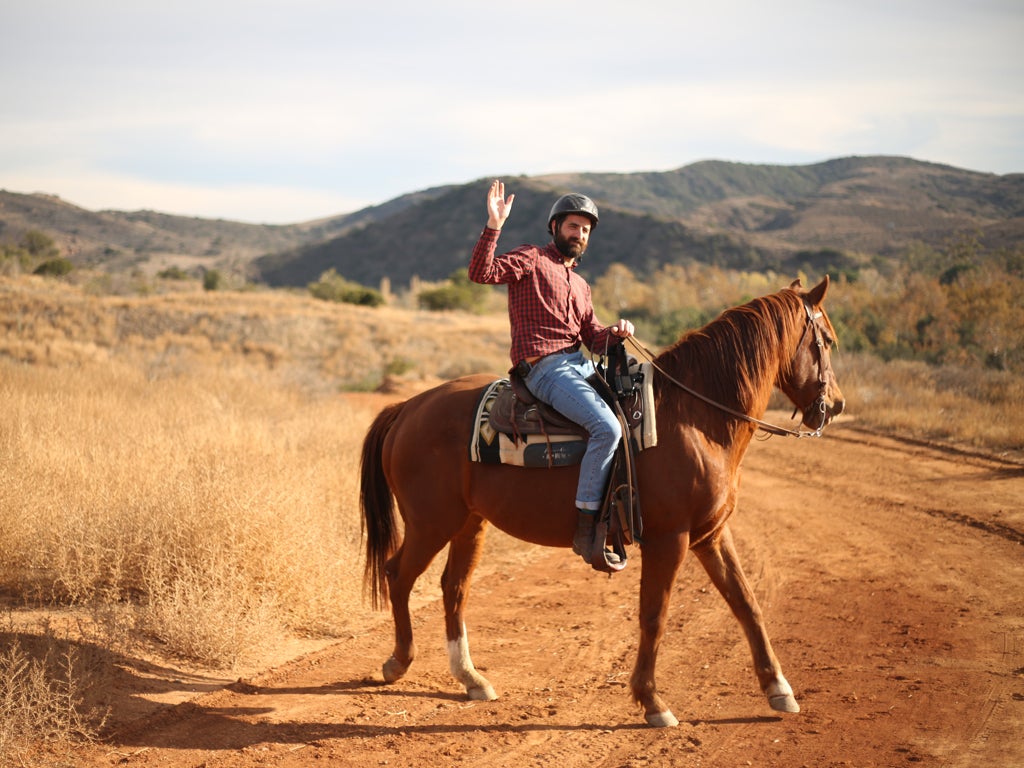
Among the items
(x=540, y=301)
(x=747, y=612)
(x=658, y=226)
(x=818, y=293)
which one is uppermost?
(x=658, y=226)

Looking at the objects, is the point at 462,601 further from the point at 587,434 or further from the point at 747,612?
the point at 747,612

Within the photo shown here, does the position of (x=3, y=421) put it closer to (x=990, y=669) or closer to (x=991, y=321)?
(x=990, y=669)

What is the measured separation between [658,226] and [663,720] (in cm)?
6762

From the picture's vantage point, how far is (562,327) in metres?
5.19

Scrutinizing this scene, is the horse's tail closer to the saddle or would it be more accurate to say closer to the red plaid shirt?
the saddle

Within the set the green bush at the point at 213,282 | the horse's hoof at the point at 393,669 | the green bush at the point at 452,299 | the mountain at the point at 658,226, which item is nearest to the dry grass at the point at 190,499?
the horse's hoof at the point at 393,669

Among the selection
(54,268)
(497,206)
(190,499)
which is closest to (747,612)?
(497,206)

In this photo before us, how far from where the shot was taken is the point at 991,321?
18188 mm

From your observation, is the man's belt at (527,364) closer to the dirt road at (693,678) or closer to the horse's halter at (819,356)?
the horse's halter at (819,356)

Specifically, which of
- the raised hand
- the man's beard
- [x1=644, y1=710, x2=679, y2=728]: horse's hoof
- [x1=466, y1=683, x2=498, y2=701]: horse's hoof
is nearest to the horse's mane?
the man's beard

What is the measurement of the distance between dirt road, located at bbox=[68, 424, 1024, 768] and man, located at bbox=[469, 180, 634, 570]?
1.18m

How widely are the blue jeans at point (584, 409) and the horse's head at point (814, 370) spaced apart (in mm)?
1352

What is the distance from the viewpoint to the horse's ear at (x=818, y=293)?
5281 mm

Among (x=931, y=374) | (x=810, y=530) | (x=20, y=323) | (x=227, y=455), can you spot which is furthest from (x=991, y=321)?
(x=20, y=323)
